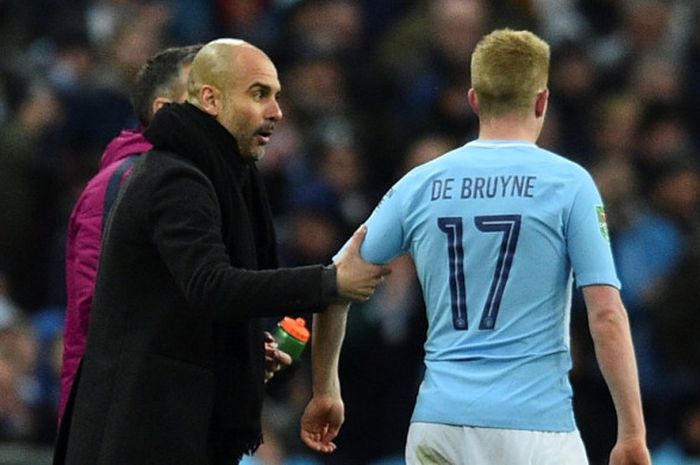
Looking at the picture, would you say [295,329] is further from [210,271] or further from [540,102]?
[540,102]

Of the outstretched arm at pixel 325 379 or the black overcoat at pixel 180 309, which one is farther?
the outstretched arm at pixel 325 379

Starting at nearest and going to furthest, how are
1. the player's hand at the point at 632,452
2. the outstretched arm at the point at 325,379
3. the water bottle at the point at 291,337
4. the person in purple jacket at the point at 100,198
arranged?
the player's hand at the point at 632,452, the outstretched arm at the point at 325,379, the person in purple jacket at the point at 100,198, the water bottle at the point at 291,337

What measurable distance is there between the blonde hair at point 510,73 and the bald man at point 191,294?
1.82 feet

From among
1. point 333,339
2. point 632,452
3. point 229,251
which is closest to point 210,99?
point 229,251

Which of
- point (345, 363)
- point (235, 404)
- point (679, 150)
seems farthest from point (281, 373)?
point (679, 150)

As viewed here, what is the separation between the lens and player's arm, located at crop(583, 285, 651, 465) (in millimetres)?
5465

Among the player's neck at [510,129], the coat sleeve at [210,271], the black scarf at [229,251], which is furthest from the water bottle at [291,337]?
the player's neck at [510,129]

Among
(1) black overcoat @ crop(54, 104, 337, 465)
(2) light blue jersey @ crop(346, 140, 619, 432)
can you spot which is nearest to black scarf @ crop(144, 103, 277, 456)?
(1) black overcoat @ crop(54, 104, 337, 465)

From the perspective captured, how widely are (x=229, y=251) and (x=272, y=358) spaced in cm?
62

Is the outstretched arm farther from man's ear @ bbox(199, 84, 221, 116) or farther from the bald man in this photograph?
man's ear @ bbox(199, 84, 221, 116)

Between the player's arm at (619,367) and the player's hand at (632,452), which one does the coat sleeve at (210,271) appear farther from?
the player's hand at (632,452)

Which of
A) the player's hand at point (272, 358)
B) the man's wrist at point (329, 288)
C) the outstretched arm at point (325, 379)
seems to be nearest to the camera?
the man's wrist at point (329, 288)

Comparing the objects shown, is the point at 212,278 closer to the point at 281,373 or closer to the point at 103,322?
the point at 103,322

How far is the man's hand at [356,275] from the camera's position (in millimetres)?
5594
